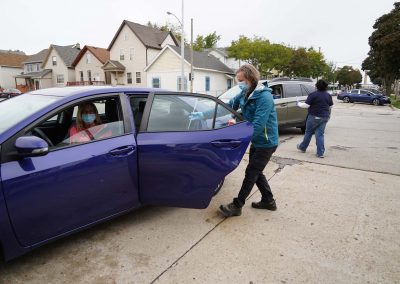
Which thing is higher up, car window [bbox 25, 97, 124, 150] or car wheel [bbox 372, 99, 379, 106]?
car window [bbox 25, 97, 124, 150]

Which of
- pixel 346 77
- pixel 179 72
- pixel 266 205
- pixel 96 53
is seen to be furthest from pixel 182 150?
pixel 346 77

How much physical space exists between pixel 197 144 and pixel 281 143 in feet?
18.1

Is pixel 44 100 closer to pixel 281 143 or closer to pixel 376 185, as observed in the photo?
pixel 376 185

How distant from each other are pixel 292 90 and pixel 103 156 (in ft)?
24.6

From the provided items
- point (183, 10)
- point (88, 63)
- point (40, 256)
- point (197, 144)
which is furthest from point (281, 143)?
point (88, 63)

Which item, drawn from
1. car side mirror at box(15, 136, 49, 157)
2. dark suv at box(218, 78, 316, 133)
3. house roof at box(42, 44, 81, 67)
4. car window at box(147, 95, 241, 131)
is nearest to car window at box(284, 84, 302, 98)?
dark suv at box(218, 78, 316, 133)

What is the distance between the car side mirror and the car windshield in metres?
0.27

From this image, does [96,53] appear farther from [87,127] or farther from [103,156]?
[103,156]

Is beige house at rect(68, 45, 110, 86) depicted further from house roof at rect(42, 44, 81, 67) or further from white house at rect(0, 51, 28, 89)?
white house at rect(0, 51, 28, 89)

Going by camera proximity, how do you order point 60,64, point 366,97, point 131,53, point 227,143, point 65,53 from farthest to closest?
point 65,53 < point 60,64 < point 131,53 < point 366,97 < point 227,143

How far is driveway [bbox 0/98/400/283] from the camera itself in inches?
102

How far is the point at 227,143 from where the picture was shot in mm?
3270

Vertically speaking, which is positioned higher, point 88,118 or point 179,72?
point 179,72

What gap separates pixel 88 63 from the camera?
1625 inches
